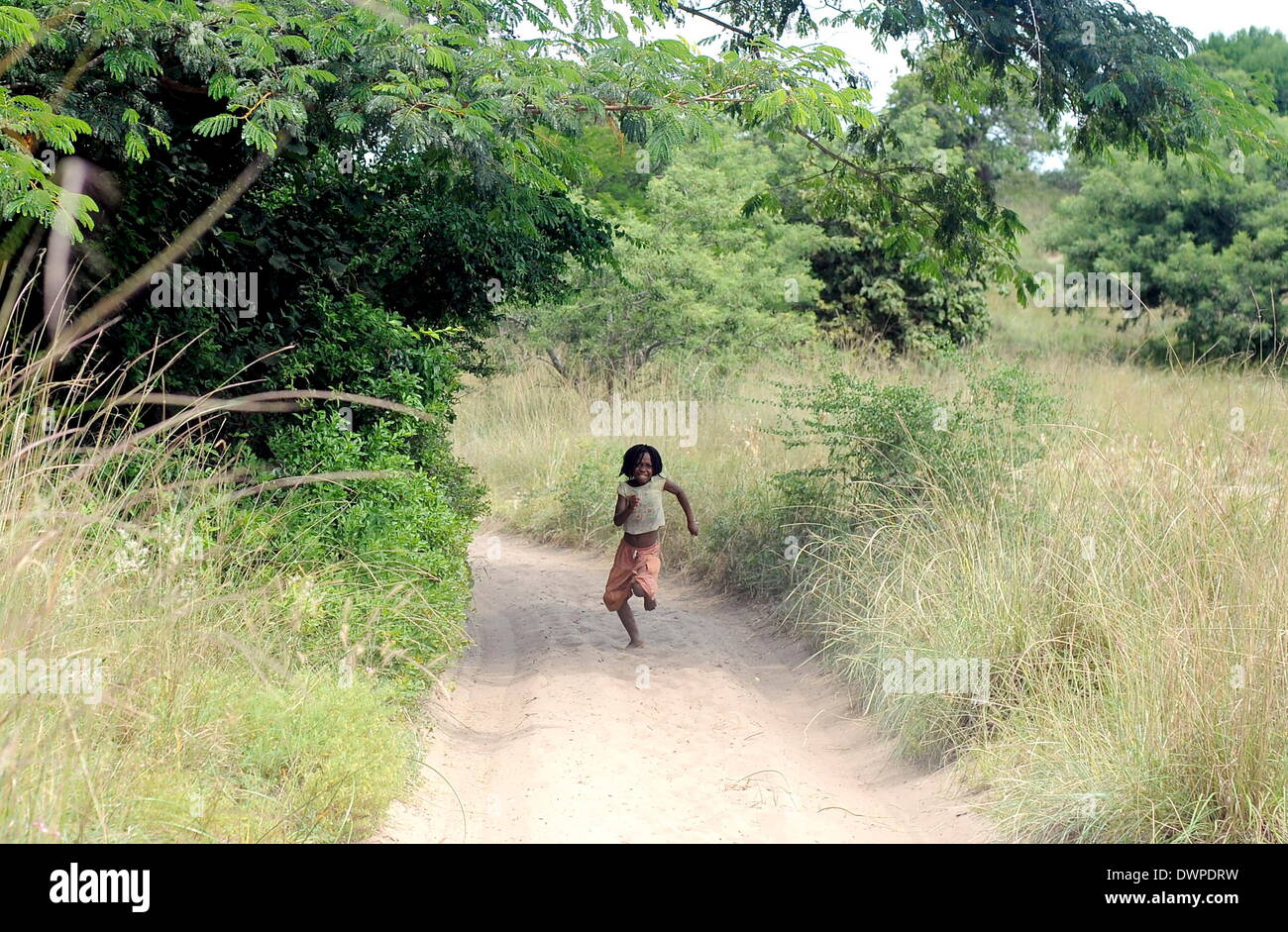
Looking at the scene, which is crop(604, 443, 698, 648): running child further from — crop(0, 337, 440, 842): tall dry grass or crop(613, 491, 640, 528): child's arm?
crop(0, 337, 440, 842): tall dry grass

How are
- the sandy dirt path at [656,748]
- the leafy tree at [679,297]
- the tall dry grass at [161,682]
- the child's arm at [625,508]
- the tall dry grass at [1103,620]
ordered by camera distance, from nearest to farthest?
the tall dry grass at [161,682]
the tall dry grass at [1103,620]
the sandy dirt path at [656,748]
the child's arm at [625,508]
the leafy tree at [679,297]

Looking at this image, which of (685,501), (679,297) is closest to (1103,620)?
(685,501)

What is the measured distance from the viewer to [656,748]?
6.41 m

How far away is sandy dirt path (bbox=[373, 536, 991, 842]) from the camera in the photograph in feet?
17.1

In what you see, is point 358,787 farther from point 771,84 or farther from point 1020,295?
point 1020,295

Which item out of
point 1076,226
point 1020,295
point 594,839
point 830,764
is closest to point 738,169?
point 1076,226

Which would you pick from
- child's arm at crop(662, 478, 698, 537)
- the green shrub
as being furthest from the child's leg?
the green shrub

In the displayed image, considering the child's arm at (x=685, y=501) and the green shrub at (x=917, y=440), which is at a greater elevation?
the green shrub at (x=917, y=440)

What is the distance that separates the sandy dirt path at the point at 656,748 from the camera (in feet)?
17.1

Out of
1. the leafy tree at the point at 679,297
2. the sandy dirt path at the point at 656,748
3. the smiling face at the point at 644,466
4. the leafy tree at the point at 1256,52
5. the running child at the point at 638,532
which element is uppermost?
the leafy tree at the point at 1256,52

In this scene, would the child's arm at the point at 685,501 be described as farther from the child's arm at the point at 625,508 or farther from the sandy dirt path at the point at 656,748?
the sandy dirt path at the point at 656,748

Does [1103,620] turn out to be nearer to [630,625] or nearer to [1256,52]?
[630,625]

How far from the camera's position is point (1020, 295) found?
33.0 ft

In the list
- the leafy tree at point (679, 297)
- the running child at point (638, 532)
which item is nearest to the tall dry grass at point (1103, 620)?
the running child at point (638, 532)
